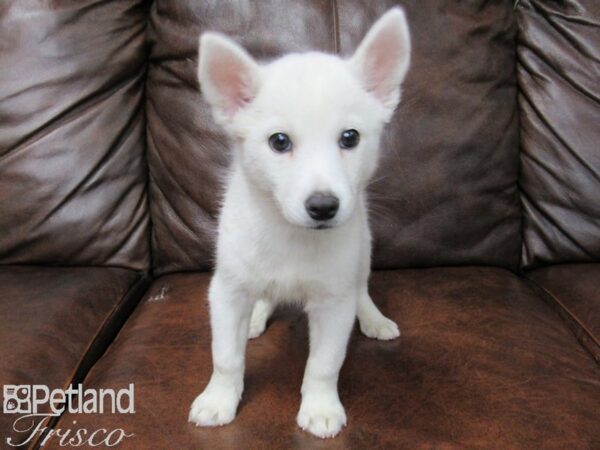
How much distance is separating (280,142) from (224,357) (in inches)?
18.6

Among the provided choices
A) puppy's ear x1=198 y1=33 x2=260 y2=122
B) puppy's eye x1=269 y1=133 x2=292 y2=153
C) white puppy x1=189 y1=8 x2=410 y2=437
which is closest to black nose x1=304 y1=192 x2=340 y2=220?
white puppy x1=189 y1=8 x2=410 y2=437

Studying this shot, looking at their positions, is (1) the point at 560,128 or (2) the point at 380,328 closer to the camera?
(2) the point at 380,328

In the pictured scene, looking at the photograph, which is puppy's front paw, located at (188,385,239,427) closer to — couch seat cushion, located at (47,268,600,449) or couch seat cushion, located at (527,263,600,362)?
couch seat cushion, located at (47,268,600,449)

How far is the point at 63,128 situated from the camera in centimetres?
178

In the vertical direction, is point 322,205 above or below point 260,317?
above

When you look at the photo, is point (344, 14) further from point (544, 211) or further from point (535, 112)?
point (544, 211)

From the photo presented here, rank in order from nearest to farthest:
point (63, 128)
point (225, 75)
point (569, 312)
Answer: point (225, 75), point (569, 312), point (63, 128)

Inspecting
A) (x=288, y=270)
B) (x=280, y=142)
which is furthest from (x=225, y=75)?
(x=288, y=270)

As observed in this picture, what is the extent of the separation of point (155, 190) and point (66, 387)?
79cm

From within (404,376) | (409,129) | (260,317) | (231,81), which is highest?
(231,81)

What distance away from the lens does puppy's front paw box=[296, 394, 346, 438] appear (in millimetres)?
1124

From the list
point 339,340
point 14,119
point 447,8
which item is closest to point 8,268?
point 14,119

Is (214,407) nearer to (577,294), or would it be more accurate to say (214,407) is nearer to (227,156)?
(227,156)

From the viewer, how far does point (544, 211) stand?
1830 millimetres
